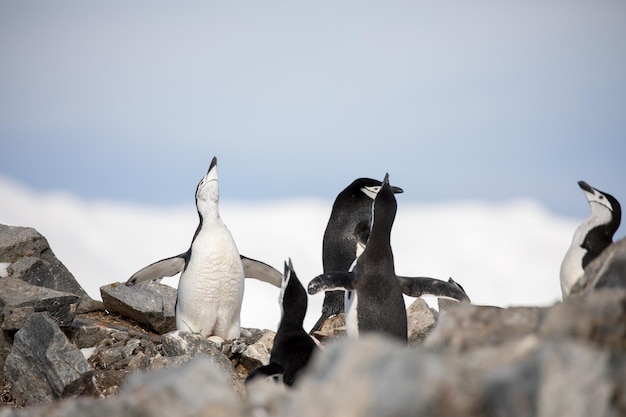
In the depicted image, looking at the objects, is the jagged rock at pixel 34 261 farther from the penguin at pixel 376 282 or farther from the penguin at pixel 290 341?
the penguin at pixel 290 341

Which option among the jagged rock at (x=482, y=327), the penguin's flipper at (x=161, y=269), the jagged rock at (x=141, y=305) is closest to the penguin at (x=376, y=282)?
the penguin's flipper at (x=161, y=269)

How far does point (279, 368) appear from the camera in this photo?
628cm

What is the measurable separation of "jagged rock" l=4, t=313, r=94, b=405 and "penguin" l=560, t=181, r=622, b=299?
4586 mm

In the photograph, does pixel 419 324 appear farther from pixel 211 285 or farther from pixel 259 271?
pixel 259 271

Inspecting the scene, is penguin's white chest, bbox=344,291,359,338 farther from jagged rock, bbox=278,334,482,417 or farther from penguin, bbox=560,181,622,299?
jagged rock, bbox=278,334,482,417

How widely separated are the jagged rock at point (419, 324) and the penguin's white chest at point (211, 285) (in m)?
2.10

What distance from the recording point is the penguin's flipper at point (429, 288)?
27.1 feet

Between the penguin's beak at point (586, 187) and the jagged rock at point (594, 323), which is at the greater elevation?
the penguin's beak at point (586, 187)

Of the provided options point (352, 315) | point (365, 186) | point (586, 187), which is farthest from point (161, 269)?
point (586, 187)

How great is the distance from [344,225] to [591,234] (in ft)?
14.0

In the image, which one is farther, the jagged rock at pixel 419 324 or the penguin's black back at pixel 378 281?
the jagged rock at pixel 419 324

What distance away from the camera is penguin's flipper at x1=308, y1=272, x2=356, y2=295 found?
7.32 metres

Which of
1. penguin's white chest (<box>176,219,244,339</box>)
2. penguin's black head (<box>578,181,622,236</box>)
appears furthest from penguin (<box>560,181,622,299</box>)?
penguin's white chest (<box>176,219,244,339</box>)

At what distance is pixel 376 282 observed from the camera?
24.5ft
